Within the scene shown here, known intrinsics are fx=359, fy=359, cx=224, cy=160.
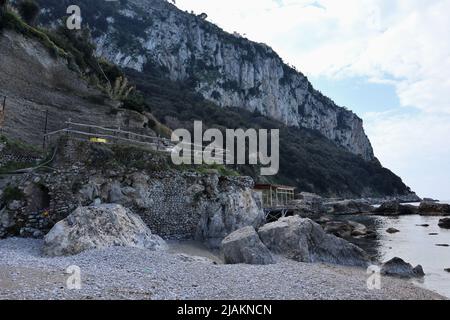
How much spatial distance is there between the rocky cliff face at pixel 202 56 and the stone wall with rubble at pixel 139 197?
300 feet

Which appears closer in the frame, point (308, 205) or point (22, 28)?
point (22, 28)

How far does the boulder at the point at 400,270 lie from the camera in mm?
22191

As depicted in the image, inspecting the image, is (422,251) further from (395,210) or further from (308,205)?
(395,210)

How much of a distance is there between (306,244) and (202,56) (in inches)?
5110

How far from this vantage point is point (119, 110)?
113 ft

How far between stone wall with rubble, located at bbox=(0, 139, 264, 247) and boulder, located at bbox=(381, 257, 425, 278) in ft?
35.0

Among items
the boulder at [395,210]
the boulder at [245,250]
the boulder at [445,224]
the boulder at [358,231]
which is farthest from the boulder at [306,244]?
the boulder at [395,210]

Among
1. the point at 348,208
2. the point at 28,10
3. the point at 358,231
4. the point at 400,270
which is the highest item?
the point at 28,10

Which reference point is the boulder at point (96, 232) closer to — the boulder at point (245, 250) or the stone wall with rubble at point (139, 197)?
the stone wall with rubble at point (139, 197)

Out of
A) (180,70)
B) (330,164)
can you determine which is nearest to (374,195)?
(330,164)

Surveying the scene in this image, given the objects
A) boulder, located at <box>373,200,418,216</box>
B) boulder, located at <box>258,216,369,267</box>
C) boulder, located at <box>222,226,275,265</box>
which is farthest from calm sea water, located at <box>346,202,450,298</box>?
boulder, located at <box>373,200,418,216</box>

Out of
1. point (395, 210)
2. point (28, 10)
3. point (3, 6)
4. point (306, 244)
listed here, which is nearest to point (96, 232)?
point (306, 244)

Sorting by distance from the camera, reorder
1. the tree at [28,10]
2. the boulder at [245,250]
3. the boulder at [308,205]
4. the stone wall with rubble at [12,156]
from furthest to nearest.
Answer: the boulder at [308,205]
the tree at [28,10]
the stone wall with rubble at [12,156]
the boulder at [245,250]

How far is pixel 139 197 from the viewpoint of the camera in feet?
75.1
